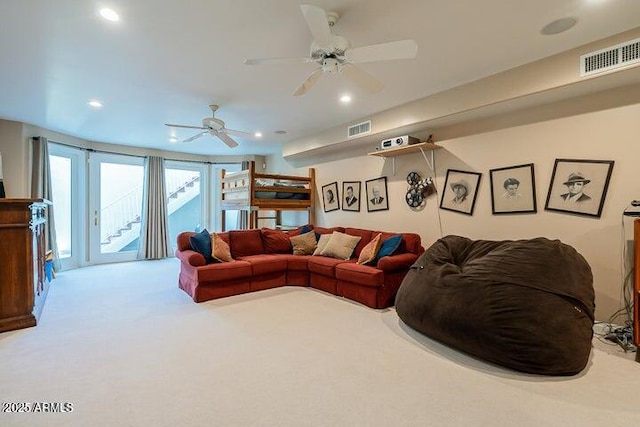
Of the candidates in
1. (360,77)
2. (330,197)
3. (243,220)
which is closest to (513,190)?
(360,77)

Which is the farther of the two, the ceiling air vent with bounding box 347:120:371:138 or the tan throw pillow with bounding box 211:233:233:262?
the ceiling air vent with bounding box 347:120:371:138

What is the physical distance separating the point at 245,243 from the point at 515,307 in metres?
3.82

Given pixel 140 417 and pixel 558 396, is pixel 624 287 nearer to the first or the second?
pixel 558 396

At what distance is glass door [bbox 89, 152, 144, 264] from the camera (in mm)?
6395

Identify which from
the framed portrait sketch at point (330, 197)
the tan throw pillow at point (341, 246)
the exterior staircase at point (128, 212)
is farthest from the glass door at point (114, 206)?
the tan throw pillow at point (341, 246)

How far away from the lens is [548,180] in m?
3.29

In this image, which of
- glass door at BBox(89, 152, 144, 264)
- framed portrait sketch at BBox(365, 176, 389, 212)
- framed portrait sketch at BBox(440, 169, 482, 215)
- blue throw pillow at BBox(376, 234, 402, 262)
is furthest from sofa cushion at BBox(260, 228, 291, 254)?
glass door at BBox(89, 152, 144, 264)

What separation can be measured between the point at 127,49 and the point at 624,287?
5.01 metres

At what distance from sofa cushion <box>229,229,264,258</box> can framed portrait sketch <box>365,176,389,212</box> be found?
1.94 meters

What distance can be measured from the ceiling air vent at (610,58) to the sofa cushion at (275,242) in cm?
422

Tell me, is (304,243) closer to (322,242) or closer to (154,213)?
(322,242)

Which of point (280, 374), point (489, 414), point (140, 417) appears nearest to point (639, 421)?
point (489, 414)

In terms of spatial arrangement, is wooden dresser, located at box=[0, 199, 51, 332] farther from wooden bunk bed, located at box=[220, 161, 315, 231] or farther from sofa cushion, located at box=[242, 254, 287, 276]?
wooden bunk bed, located at box=[220, 161, 315, 231]

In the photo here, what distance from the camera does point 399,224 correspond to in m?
4.76
